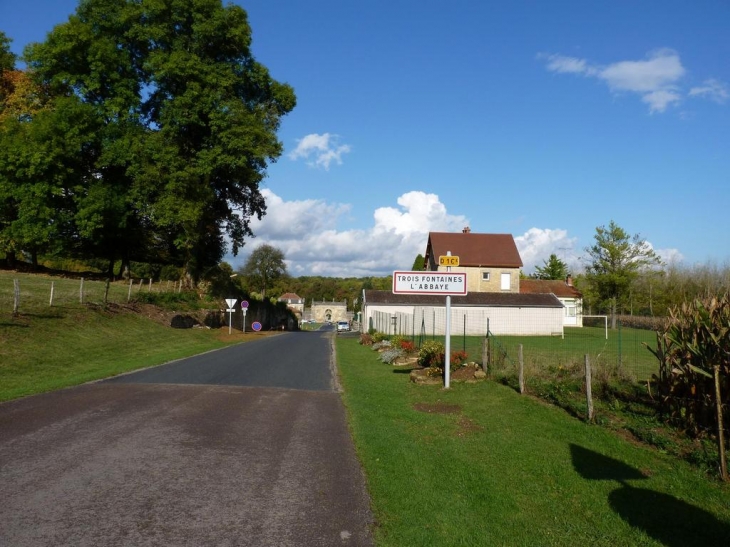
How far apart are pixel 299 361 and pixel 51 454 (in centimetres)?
1631

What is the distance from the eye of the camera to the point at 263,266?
8912cm

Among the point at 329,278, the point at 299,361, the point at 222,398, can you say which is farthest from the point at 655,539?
the point at 329,278

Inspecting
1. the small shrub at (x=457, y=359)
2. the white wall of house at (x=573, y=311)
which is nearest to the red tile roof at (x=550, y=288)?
the white wall of house at (x=573, y=311)

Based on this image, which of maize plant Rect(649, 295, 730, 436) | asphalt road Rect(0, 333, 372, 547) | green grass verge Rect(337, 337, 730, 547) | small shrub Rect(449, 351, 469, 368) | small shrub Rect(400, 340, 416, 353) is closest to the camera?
asphalt road Rect(0, 333, 372, 547)

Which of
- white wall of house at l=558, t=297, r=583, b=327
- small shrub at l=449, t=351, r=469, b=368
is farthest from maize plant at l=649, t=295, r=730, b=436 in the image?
white wall of house at l=558, t=297, r=583, b=327

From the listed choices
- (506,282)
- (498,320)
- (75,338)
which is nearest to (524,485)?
(75,338)

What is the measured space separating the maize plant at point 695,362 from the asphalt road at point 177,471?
5.41m

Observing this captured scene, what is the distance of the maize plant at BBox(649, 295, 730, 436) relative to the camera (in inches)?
359

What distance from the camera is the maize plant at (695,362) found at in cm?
911

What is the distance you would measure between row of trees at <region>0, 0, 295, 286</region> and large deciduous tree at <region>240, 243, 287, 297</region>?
4693 centimetres

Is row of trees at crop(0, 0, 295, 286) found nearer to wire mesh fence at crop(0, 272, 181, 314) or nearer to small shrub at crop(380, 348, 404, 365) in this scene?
wire mesh fence at crop(0, 272, 181, 314)

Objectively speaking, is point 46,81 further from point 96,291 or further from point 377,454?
point 377,454

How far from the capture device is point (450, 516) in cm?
593

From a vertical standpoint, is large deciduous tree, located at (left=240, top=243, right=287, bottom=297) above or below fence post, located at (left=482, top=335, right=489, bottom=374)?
above
